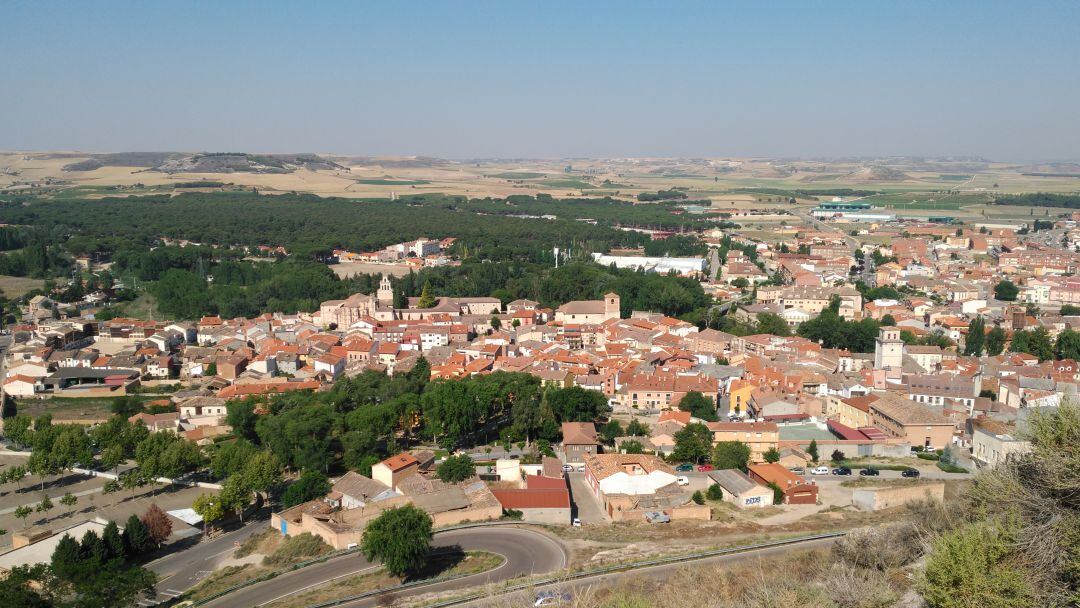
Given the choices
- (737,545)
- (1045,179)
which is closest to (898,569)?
(737,545)

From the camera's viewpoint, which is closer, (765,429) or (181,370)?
(765,429)

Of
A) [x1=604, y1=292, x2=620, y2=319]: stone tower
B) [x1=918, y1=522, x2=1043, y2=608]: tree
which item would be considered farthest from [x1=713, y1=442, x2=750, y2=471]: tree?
[x1=604, y1=292, x2=620, y2=319]: stone tower

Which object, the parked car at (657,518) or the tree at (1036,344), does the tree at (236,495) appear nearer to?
the parked car at (657,518)

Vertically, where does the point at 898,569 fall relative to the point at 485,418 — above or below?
above

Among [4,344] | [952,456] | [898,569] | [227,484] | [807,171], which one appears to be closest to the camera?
[898,569]

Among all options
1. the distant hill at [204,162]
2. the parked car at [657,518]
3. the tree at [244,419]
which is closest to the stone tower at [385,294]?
the tree at [244,419]

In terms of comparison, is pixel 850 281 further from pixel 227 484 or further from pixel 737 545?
pixel 227 484

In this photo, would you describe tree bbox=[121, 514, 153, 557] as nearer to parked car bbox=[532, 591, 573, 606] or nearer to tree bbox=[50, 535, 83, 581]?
tree bbox=[50, 535, 83, 581]

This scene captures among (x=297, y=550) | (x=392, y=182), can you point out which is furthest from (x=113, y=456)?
(x=392, y=182)
